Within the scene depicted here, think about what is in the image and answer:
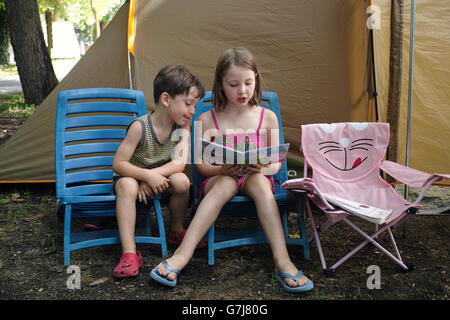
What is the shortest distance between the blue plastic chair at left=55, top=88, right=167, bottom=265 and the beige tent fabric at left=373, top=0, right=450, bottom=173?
69.7 inches

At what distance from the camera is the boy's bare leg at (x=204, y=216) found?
242 centimetres

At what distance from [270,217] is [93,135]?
1.29 m

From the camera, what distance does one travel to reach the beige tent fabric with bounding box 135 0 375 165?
10.7 ft

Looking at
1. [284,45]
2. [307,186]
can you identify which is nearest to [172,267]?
[307,186]

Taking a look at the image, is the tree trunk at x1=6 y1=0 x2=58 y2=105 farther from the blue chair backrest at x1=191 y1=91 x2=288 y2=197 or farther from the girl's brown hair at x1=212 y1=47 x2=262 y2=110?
the girl's brown hair at x1=212 y1=47 x2=262 y2=110

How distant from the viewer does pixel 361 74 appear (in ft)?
10.8

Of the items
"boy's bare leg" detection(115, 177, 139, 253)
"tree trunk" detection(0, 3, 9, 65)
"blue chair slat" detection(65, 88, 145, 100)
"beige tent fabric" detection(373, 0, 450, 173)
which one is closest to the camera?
"boy's bare leg" detection(115, 177, 139, 253)

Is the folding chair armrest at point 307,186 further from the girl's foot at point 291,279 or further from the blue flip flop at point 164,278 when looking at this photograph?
the blue flip flop at point 164,278

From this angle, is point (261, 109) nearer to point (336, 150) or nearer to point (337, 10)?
point (336, 150)

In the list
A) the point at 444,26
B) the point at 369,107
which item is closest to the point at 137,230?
the point at 369,107

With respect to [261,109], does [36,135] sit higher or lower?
lower

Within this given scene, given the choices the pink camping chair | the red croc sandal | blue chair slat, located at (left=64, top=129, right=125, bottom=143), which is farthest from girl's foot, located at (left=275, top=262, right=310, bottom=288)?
blue chair slat, located at (left=64, top=129, right=125, bottom=143)

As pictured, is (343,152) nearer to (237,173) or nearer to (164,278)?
(237,173)

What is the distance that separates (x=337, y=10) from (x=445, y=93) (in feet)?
3.19
